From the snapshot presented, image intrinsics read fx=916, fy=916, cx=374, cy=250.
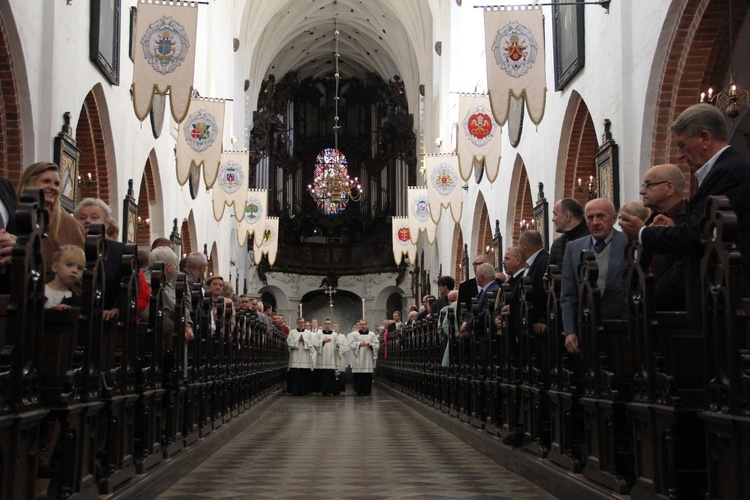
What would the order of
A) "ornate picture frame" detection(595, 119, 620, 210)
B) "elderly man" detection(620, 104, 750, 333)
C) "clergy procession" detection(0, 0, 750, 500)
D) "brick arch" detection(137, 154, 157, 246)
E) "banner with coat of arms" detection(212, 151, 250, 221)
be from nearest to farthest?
"elderly man" detection(620, 104, 750, 333) → "clergy procession" detection(0, 0, 750, 500) → "ornate picture frame" detection(595, 119, 620, 210) → "brick arch" detection(137, 154, 157, 246) → "banner with coat of arms" detection(212, 151, 250, 221)

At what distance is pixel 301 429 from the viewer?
33.8ft

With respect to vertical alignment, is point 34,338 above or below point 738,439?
above

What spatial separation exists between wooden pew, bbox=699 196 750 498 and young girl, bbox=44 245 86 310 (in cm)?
271

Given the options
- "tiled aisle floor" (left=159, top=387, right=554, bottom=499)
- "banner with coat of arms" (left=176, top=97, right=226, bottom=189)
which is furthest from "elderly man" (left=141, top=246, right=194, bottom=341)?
"banner with coat of arms" (left=176, top=97, right=226, bottom=189)

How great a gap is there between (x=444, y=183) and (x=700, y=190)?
17584 mm

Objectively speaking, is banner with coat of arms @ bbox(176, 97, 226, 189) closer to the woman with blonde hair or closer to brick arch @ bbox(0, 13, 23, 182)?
brick arch @ bbox(0, 13, 23, 182)

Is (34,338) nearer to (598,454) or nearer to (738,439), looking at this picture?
(738,439)

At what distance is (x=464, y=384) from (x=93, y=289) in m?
6.32

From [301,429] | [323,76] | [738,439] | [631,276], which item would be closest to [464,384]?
[301,429]

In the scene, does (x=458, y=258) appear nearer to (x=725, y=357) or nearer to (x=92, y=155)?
(x=92, y=155)

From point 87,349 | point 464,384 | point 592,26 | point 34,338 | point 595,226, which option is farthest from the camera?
point 592,26

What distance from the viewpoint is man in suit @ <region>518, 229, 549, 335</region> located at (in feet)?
20.6

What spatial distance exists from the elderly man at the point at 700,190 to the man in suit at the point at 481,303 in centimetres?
441

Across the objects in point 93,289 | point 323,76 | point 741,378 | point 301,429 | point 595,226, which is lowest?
point 301,429
